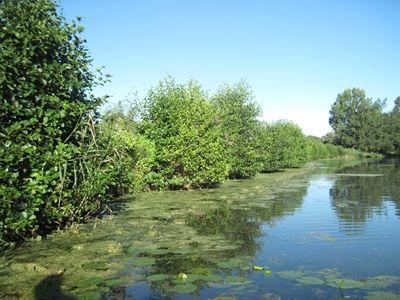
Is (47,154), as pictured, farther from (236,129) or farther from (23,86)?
(236,129)

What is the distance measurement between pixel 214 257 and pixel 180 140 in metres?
11.9

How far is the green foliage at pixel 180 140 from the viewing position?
19828 millimetres

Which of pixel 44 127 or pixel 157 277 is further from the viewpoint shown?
pixel 44 127

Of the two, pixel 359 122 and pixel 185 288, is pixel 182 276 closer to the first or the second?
pixel 185 288

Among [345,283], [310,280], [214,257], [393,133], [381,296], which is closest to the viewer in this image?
[381,296]

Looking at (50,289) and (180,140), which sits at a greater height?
(180,140)

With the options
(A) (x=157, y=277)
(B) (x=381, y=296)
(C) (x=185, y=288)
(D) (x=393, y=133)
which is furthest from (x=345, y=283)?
(D) (x=393, y=133)

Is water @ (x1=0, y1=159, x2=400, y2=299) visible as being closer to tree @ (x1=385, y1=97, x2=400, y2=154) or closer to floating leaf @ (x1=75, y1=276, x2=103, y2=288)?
floating leaf @ (x1=75, y1=276, x2=103, y2=288)

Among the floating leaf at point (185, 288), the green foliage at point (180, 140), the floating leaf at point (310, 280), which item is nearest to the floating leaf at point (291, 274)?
the floating leaf at point (310, 280)

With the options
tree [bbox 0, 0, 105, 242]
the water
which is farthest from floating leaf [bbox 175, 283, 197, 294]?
tree [bbox 0, 0, 105, 242]

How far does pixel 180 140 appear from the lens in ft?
64.4

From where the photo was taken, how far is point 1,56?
318 inches

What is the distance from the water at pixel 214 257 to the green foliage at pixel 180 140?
5354mm

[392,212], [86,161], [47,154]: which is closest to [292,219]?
[392,212]
